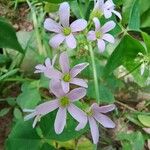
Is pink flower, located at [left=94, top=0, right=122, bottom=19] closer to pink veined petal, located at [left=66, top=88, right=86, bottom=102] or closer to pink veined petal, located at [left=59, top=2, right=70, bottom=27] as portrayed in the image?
pink veined petal, located at [left=59, top=2, right=70, bottom=27]

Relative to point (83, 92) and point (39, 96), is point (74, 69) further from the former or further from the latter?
point (39, 96)

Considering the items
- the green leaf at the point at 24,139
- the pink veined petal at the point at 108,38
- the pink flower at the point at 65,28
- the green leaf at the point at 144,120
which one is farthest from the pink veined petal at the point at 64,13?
the green leaf at the point at 144,120

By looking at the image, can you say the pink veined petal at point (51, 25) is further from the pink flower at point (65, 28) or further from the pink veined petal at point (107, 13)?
the pink veined petal at point (107, 13)

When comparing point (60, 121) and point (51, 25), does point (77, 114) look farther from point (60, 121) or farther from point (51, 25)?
point (51, 25)

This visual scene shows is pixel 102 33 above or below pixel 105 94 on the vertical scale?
above

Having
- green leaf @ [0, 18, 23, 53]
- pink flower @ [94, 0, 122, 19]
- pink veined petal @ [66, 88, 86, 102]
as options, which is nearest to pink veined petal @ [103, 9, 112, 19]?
pink flower @ [94, 0, 122, 19]

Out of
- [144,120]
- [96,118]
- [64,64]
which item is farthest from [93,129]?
[144,120]

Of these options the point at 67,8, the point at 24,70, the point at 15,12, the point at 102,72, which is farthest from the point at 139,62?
the point at 15,12
